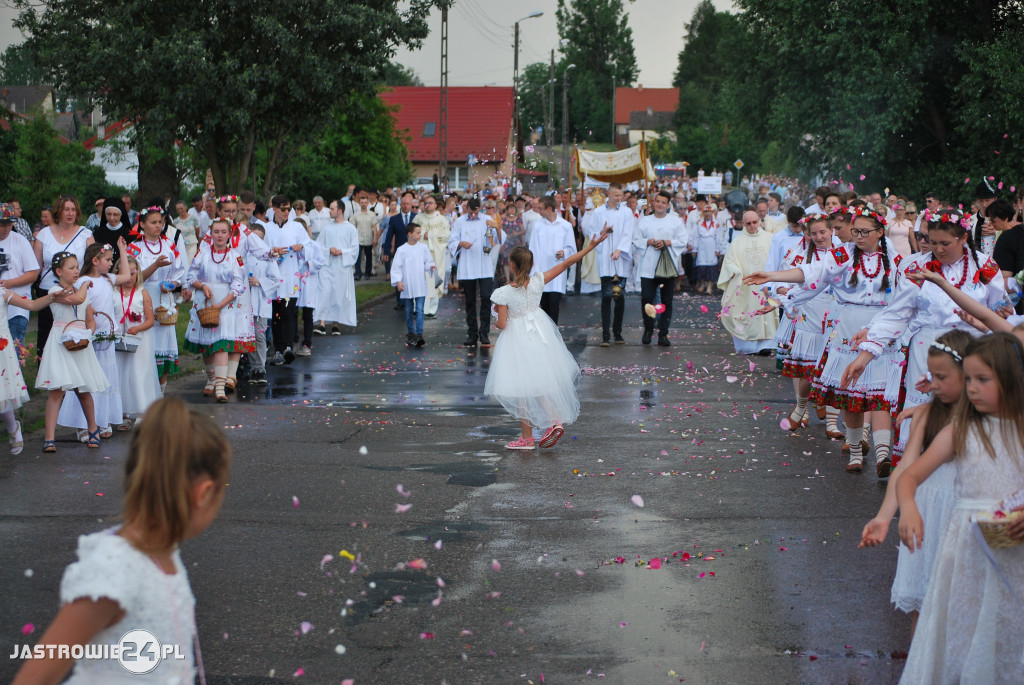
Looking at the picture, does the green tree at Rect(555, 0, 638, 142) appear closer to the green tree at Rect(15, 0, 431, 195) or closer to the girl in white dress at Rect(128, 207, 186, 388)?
the green tree at Rect(15, 0, 431, 195)

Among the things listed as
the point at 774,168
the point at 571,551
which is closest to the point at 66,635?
the point at 571,551

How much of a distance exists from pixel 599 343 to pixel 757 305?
2391 mm

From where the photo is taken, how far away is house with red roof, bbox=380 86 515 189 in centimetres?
7488

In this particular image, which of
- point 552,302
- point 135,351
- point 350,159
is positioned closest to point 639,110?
point 350,159

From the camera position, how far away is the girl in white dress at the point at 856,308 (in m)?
8.67

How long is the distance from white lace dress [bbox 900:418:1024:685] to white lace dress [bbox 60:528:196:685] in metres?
2.67

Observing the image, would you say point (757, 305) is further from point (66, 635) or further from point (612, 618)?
point (66, 635)

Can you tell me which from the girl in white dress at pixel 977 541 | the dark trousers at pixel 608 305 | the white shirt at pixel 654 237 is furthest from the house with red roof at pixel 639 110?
the girl in white dress at pixel 977 541

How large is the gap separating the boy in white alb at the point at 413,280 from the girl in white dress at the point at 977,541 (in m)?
13.1

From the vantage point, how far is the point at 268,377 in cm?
1413

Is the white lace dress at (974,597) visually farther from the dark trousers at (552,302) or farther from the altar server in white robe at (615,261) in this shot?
Result: the altar server in white robe at (615,261)

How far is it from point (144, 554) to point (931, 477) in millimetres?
3247

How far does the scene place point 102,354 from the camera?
1009cm

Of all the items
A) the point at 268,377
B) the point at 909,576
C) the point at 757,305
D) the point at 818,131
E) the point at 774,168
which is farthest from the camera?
the point at 774,168
